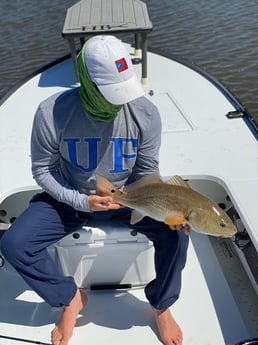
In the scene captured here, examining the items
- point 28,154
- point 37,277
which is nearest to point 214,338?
point 37,277

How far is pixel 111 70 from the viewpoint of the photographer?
188 centimetres

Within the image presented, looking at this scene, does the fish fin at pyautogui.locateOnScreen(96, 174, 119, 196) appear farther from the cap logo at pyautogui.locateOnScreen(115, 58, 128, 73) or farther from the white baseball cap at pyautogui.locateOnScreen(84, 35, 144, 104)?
the cap logo at pyautogui.locateOnScreen(115, 58, 128, 73)

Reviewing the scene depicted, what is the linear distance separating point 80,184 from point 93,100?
50cm

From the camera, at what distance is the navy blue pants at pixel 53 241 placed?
213 cm

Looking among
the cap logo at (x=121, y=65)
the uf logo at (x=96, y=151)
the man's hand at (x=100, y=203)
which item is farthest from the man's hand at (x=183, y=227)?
the cap logo at (x=121, y=65)

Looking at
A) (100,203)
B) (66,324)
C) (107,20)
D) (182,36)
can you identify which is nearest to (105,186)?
(100,203)

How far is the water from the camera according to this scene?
283 inches

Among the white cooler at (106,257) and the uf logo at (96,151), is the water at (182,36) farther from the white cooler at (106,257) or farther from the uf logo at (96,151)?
the uf logo at (96,151)

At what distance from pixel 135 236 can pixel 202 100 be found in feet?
6.15

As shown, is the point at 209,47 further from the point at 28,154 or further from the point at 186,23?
the point at 28,154

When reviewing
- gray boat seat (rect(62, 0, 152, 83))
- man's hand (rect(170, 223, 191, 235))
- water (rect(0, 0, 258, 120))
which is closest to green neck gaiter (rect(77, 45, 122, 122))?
man's hand (rect(170, 223, 191, 235))

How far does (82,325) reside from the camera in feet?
8.20

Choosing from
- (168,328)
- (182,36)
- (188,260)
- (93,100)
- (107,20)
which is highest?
(93,100)

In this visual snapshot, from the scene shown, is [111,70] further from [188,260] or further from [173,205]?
[188,260]
